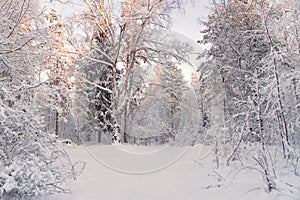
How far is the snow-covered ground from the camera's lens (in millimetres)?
3844

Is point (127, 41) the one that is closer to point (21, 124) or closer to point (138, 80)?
point (138, 80)

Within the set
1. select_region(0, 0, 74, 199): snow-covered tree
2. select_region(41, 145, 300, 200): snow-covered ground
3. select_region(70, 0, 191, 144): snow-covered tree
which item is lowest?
select_region(41, 145, 300, 200): snow-covered ground

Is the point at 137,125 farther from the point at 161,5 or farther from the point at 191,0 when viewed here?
the point at 191,0

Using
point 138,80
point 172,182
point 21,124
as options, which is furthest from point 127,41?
point 21,124

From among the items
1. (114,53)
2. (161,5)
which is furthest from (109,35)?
(161,5)

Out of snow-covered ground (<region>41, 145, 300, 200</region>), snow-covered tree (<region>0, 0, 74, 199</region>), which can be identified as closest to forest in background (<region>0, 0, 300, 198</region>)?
snow-covered tree (<region>0, 0, 74, 199</region>)

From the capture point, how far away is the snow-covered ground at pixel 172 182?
3.84m

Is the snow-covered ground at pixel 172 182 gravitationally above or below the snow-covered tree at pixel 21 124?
below

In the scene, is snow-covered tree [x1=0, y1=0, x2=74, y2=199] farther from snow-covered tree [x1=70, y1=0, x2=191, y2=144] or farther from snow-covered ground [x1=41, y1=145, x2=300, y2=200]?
snow-covered tree [x1=70, y1=0, x2=191, y2=144]

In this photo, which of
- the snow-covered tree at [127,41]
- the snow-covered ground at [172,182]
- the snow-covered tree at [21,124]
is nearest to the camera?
the snow-covered tree at [21,124]

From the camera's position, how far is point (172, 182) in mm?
5152

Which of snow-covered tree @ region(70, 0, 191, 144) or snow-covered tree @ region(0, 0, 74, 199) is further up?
snow-covered tree @ region(70, 0, 191, 144)

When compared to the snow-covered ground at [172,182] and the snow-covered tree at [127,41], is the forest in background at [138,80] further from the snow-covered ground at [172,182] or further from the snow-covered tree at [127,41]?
the snow-covered ground at [172,182]

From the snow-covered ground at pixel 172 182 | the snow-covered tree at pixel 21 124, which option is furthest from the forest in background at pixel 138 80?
the snow-covered ground at pixel 172 182
